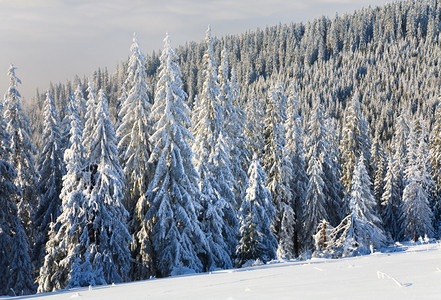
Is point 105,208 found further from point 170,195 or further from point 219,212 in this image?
point 219,212

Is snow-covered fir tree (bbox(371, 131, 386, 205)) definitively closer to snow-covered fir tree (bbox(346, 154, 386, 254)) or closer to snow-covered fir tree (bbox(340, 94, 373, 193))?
snow-covered fir tree (bbox(340, 94, 373, 193))

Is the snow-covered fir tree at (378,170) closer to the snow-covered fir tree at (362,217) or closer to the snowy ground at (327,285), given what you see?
the snow-covered fir tree at (362,217)

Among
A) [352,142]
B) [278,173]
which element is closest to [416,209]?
[352,142]

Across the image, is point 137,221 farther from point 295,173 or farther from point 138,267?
point 295,173

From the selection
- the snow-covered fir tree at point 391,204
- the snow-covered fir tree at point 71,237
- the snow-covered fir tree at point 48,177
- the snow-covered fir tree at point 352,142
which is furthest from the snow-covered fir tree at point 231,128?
the snow-covered fir tree at point 391,204

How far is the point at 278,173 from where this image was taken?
33.4 m

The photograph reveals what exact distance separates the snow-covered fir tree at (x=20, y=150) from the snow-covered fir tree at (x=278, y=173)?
19926 millimetres

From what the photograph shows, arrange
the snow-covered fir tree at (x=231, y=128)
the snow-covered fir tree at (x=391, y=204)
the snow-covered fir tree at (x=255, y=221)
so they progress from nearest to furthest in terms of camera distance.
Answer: the snow-covered fir tree at (x=255, y=221) → the snow-covered fir tree at (x=231, y=128) → the snow-covered fir tree at (x=391, y=204)

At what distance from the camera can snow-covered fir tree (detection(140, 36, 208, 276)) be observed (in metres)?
20.8

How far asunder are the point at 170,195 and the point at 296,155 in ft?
63.6

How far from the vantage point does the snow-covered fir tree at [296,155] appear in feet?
123

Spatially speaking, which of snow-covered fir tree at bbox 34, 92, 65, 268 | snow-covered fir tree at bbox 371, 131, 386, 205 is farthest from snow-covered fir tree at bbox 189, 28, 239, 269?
snow-covered fir tree at bbox 371, 131, 386, 205

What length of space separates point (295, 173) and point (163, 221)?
21.0 m

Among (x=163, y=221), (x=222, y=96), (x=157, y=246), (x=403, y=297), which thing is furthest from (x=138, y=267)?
(x=403, y=297)
